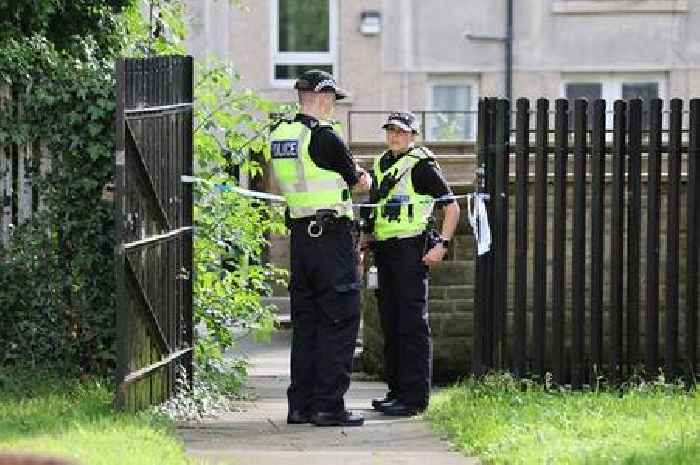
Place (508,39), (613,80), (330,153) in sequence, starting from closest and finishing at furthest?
1. (330,153)
2. (508,39)
3. (613,80)

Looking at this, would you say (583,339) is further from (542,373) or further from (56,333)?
(56,333)

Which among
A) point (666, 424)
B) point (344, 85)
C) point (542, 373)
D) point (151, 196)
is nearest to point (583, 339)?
point (542, 373)

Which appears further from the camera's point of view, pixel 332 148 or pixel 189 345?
pixel 189 345

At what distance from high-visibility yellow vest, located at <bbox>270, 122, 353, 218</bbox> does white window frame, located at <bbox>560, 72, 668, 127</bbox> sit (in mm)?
17375

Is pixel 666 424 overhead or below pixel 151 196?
below

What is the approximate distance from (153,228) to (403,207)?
154 cm

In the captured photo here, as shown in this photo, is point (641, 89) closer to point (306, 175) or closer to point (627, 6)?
point (627, 6)

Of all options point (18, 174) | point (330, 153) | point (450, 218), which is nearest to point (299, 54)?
point (18, 174)

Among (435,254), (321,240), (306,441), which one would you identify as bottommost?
(306,441)

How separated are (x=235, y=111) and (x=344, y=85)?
46.8 feet

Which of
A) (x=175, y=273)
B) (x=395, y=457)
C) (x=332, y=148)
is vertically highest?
(x=332, y=148)

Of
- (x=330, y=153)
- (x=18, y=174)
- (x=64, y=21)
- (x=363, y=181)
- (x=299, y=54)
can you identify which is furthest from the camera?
(x=299, y=54)

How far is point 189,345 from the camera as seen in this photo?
37.0 ft

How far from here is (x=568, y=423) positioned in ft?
32.1
